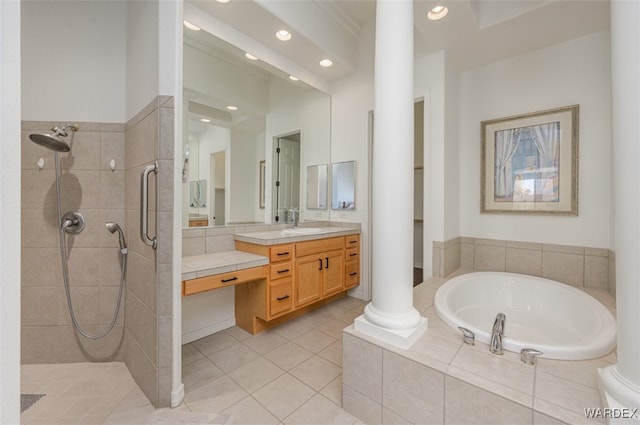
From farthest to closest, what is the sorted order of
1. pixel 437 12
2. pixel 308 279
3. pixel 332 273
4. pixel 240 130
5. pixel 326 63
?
pixel 326 63 → pixel 332 273 → pixel 240 130 → pixel 308 279 → pixel 437 12

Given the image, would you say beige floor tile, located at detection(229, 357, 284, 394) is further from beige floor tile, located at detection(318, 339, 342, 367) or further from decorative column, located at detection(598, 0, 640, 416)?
decorative column, located at detection(598, 0, 640, 416)

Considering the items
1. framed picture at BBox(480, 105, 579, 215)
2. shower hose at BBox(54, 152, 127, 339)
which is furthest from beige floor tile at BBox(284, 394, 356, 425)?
framed picture at BBox(480, 105, 579, 215)

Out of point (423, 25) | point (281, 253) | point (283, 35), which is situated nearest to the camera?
point (423, 25)

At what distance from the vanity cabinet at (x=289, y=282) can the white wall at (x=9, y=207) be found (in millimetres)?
1715

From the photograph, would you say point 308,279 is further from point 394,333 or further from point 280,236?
point 394,333

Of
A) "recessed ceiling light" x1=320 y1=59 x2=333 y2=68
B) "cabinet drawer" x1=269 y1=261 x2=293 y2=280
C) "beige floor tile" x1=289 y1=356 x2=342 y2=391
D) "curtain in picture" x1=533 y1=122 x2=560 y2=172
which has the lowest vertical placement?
"beige floor tile" x1=289 y1=356 x2=342 y2=391

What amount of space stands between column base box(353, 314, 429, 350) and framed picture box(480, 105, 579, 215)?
178 centimetres

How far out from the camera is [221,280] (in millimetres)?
1914

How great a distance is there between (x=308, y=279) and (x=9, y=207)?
2193mm

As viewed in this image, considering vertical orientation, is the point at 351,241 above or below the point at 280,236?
below

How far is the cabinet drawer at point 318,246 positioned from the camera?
246 cm

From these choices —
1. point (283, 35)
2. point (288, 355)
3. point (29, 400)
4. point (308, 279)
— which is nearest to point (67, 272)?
point (29, 400)

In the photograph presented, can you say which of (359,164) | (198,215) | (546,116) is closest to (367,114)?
(359,164)

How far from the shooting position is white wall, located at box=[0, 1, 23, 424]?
0.48 m
